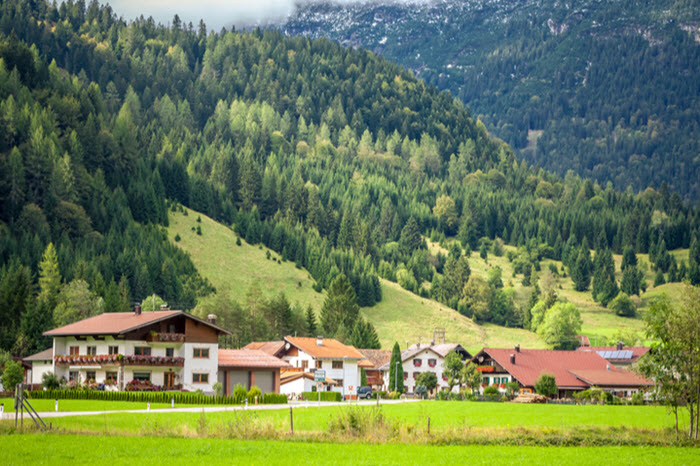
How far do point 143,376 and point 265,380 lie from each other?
1449 cm

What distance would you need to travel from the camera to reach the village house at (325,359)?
11206cm

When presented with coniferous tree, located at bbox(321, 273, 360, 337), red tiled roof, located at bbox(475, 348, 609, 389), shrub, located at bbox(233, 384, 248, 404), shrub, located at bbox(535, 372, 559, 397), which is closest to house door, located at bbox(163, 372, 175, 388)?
shrub, located at bbox(233, 384, 248, 404)

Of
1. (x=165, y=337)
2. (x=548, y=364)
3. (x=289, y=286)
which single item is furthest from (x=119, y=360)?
(x=289, y=286)

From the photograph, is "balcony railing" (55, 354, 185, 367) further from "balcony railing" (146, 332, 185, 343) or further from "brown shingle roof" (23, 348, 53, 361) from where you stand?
"brown shingle roof" (23, 348, 53, 361)

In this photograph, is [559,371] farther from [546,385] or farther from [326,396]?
[326,396]

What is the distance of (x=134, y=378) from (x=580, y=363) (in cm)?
6860

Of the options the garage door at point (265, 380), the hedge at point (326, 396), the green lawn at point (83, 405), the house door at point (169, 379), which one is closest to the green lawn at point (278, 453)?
the green lawn at point (83, 405)

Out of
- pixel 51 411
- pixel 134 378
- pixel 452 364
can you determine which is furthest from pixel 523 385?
pixel 51 411

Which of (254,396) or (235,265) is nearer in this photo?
(254,396)

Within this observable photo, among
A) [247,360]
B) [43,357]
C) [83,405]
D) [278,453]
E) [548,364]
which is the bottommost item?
[278,453]

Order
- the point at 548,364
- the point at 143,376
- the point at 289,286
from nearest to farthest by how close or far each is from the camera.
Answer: the point at 143,376
the point at 548,364
the point at 289,286

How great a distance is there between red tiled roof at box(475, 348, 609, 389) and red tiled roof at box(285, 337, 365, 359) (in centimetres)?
2047

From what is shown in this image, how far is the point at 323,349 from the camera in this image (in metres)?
115

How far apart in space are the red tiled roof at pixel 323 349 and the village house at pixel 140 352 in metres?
26.6
